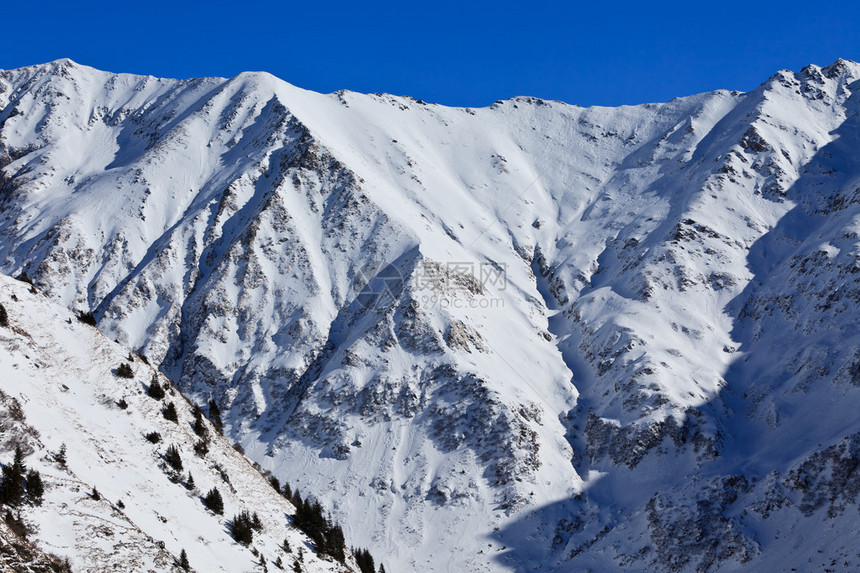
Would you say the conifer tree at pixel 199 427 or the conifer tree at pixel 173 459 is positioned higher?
the conifer tree at pixel 199 427

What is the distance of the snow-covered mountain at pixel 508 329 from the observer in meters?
113

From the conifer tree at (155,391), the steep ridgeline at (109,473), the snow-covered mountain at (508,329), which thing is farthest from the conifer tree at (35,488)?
the snow-covered mountain at (508,329)

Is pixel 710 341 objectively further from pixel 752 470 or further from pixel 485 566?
pixel 485 566

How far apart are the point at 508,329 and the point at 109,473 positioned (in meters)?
111

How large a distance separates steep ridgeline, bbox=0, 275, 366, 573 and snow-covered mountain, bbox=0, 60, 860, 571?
201ft

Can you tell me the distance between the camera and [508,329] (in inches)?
5979

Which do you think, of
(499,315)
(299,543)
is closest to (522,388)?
(499,315)

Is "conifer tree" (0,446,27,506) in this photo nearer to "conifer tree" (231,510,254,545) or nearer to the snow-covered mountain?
"conifer tree" (231,510,254,545)

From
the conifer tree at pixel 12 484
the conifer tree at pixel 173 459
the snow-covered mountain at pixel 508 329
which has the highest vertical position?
the snow-covered mountain at pixel 508 329

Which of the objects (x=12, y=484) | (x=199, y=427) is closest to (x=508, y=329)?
(x=199, y=427)

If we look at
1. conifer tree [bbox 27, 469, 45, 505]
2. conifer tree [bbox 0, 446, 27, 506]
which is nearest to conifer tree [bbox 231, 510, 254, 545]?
conifer tree [bbox 27, 469, 45, 505]

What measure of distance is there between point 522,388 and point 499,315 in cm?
2147

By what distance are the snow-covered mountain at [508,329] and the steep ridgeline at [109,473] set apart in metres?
61.2

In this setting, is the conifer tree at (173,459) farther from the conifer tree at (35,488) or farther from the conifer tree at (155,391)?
the conifer tree at (35,488)
